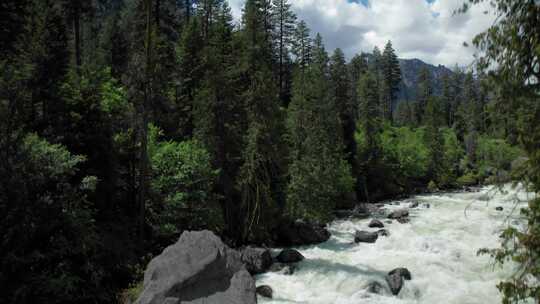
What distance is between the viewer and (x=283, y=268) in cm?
1795

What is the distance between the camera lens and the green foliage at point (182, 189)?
1798 centimetres

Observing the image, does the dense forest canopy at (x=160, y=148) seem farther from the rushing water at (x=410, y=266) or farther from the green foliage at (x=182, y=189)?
the rushing water at (x=410, y=266)

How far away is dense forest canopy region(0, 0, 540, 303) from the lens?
5.93 m

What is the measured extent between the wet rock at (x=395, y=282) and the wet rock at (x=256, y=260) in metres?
5.67

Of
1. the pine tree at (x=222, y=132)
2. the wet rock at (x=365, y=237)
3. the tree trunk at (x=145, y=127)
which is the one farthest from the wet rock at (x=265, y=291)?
the wet rock at (x=365, y=237)

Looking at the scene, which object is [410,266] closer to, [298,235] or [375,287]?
[375,287]

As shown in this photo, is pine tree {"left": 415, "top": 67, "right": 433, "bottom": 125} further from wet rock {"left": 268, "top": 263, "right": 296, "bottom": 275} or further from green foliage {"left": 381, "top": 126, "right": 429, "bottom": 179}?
wet rock {"left": 268, "top": 263, "right": 296, "bottom": 275}

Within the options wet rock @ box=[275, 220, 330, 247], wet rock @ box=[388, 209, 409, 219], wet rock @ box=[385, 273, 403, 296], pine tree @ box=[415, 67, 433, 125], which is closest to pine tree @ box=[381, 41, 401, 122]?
pine tree @ box=[415, 67, 433, 125]

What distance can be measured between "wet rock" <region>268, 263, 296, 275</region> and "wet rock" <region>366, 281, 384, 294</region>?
3.97 meters

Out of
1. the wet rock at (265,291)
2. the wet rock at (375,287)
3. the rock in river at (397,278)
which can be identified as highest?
the rock in river at (397,278)

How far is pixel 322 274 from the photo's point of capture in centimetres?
1725

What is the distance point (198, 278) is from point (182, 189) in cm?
967

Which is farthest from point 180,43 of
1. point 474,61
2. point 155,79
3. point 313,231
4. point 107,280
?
point 474,61

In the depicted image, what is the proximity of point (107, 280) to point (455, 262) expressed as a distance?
1521cm
